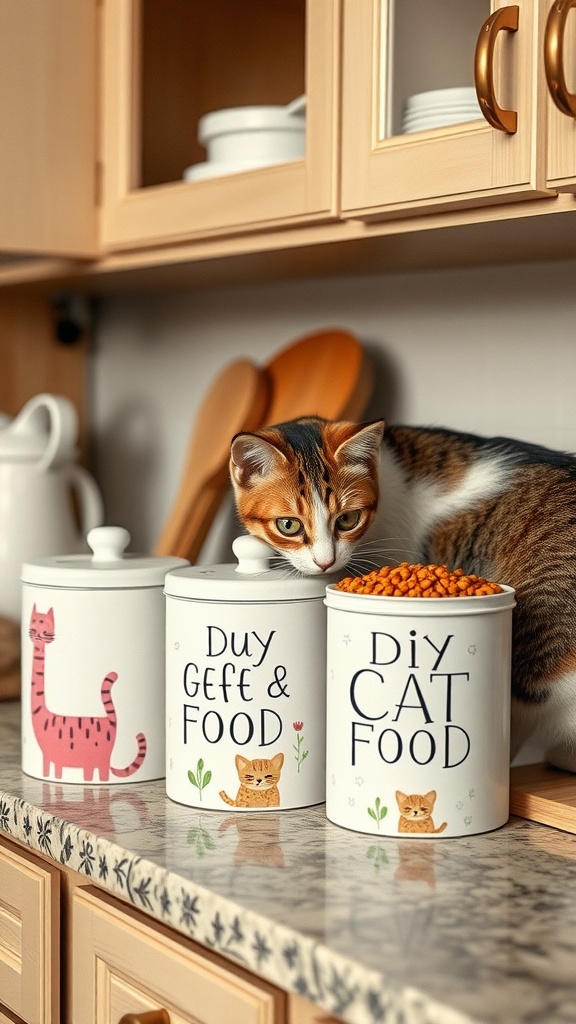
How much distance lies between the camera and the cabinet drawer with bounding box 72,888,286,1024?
801 millimetres

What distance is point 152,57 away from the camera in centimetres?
141

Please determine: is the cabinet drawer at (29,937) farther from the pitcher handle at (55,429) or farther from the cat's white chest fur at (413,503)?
the pitcher handle at (55,429)

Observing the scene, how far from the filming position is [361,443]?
44.1 inches

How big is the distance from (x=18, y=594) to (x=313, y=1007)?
3.10 feet

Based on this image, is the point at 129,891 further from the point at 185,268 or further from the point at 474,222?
the point at 185,268

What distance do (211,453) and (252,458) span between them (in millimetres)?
512

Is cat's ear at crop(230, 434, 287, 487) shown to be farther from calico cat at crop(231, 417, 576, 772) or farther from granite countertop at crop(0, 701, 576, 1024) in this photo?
granite countertop at crop(0, 701, 576, 1024)

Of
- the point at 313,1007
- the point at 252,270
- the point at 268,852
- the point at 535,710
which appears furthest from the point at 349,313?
the point at 313,1007

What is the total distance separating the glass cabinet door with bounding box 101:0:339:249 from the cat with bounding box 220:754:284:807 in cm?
51

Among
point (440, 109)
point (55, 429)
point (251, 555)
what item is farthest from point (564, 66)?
point (55, 429)

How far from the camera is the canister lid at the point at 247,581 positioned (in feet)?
3.38

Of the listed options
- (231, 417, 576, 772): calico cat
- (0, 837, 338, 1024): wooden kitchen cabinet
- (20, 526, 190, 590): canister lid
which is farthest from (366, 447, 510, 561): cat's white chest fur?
(0, 837, 338, 1024): wooden kitchen cabinet

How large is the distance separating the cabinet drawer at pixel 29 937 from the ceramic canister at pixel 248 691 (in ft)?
0.45

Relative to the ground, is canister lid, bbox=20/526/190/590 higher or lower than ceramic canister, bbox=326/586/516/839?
higher
